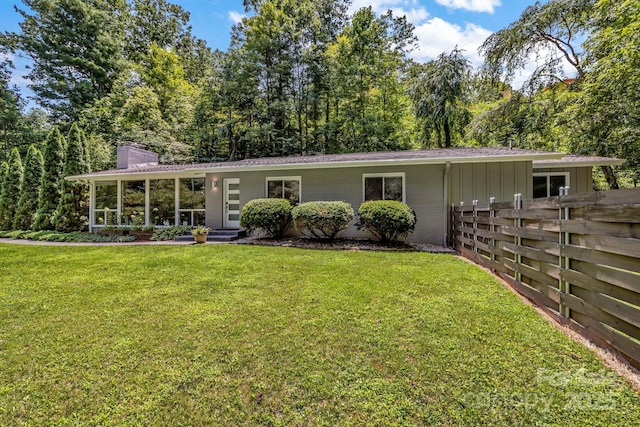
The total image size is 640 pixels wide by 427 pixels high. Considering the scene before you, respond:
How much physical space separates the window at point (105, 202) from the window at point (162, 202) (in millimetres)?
1748

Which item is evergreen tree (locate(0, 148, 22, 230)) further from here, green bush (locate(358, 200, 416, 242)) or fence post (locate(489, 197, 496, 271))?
fence post (locate(489, 197, 496, 271))

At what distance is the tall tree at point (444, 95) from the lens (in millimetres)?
16141

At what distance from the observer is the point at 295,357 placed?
2.62 m

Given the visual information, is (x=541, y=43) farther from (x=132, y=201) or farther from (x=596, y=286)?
(x=132, y=201)

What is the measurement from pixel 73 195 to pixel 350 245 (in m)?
12.4

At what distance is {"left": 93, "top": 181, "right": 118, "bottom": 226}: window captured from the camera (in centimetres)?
1229

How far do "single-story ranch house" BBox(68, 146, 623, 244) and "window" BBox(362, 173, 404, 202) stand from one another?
0.03m

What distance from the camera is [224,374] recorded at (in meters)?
2.42

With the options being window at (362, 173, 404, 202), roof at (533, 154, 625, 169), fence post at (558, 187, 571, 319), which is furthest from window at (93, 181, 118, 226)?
roof at (533, 154, 625, 169)

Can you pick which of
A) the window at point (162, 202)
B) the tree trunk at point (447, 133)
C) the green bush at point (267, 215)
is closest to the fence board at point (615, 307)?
the green bush at point (267, 215)

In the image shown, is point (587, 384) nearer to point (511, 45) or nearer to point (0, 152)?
point (511, 45)

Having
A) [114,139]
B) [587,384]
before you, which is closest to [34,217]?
[114,139]

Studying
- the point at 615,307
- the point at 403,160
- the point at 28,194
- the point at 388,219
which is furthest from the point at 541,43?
the point at 28,194

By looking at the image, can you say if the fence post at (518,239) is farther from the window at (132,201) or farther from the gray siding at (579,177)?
the window at (132,201)
